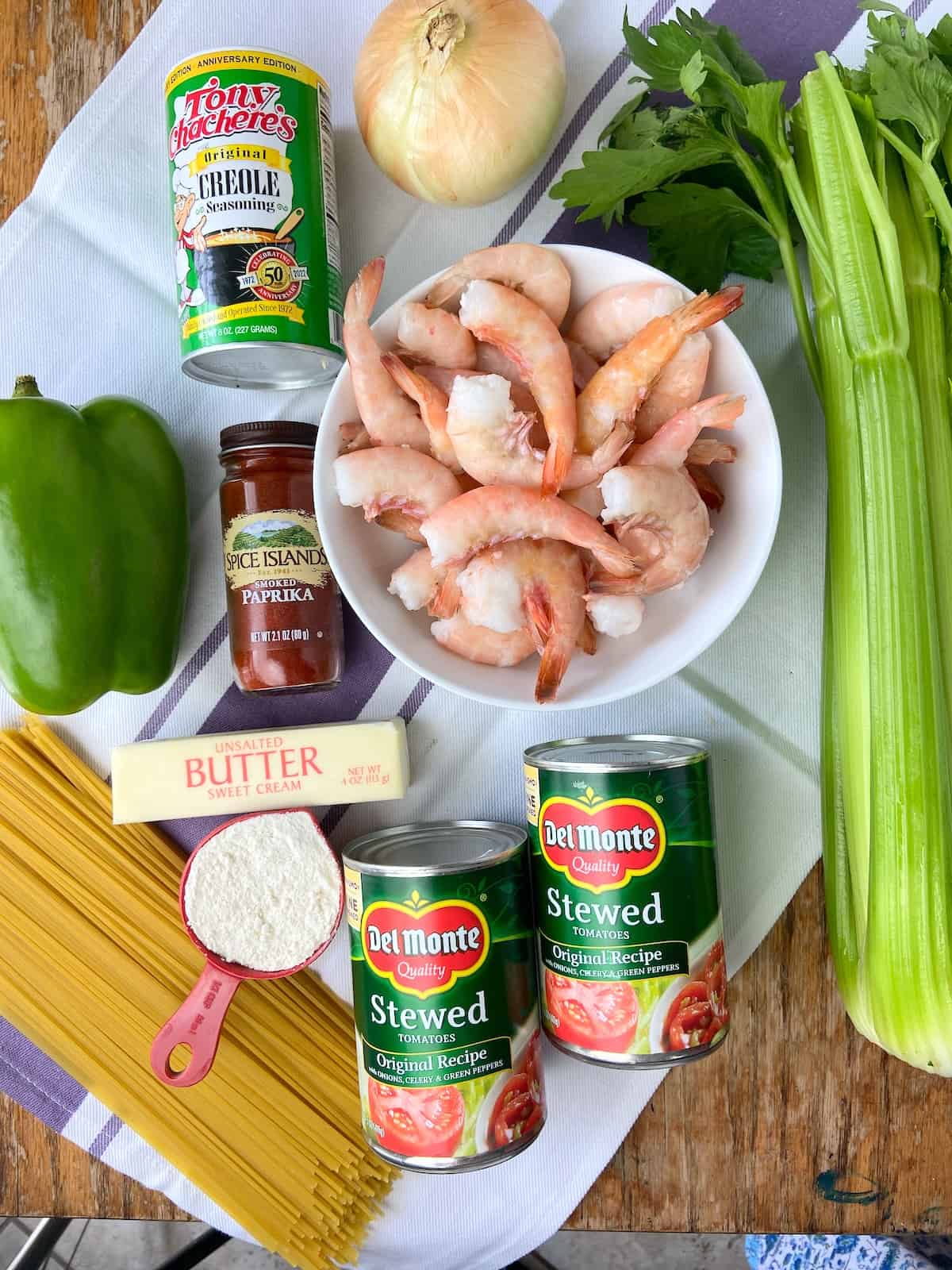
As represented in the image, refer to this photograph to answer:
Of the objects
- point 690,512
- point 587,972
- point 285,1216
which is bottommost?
point 285,1216

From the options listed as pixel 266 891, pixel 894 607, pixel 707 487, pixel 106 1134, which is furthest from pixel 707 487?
pixel 106 1134

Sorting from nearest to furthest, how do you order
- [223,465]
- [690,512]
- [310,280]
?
[690,512], [310,280], [223,465]

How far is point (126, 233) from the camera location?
3.70 feet

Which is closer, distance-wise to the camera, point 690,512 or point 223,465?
point 690,512

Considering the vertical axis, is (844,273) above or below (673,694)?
above

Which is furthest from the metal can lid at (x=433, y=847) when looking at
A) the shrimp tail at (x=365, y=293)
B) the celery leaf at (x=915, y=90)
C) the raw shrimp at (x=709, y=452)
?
the celery leaf at (x=915, y=90)

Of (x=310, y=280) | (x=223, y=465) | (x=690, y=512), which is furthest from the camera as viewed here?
(x=223, y=465)

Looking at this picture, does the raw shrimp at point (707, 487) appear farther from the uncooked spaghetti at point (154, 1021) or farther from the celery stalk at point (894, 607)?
the uncooked spaghetti at point (154, 1021)

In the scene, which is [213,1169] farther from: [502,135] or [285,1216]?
[502,135]

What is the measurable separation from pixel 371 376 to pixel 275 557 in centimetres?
24

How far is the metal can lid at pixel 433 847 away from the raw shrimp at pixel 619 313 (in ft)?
1.69

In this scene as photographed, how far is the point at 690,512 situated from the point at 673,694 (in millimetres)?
301

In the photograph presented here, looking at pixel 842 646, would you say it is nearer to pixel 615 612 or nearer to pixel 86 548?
pixel 615 612

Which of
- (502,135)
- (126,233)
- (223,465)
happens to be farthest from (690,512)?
(126,233)
